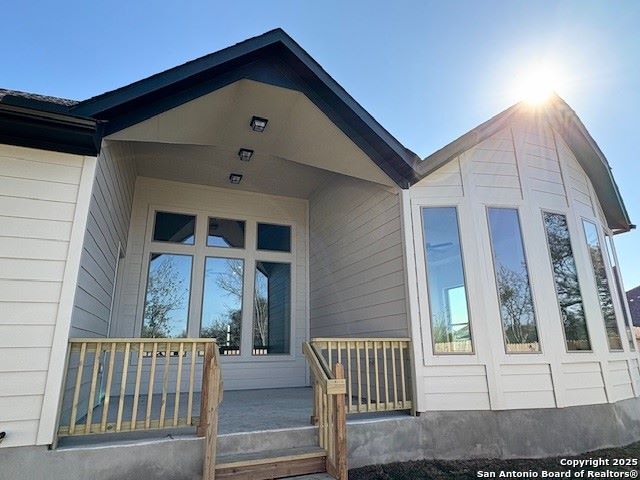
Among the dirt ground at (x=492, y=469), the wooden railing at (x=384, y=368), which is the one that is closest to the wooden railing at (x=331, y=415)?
the wooden railing at (x=384, y=368)

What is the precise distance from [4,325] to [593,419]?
248 inches

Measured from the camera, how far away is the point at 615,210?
672cm

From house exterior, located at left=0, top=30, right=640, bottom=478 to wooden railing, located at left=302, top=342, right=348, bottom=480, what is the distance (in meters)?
0.45

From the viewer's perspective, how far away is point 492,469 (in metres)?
3.78

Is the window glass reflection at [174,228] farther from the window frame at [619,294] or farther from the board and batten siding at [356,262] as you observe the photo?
the window frame at [619,294]

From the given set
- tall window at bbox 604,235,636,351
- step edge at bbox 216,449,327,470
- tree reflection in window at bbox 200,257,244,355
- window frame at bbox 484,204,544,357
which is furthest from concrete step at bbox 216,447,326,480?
tall window at bbox 604,235,636,351

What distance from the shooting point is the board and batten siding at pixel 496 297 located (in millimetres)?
4266

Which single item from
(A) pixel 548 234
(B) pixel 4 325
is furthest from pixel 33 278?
(A) pixel 548 234

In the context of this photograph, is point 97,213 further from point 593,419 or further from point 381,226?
point 593,419

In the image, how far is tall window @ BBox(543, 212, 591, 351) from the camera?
464 cm

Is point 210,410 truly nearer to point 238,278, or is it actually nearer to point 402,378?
point 402,378

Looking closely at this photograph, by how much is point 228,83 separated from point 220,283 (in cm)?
425

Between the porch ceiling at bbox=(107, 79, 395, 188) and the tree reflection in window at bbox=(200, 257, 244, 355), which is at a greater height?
the porch ceiling at bbox=(107, 79, 395, 188)

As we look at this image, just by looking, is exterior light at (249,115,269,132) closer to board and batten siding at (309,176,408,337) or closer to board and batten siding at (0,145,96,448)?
board and batten siding at (309,176,408,337)
